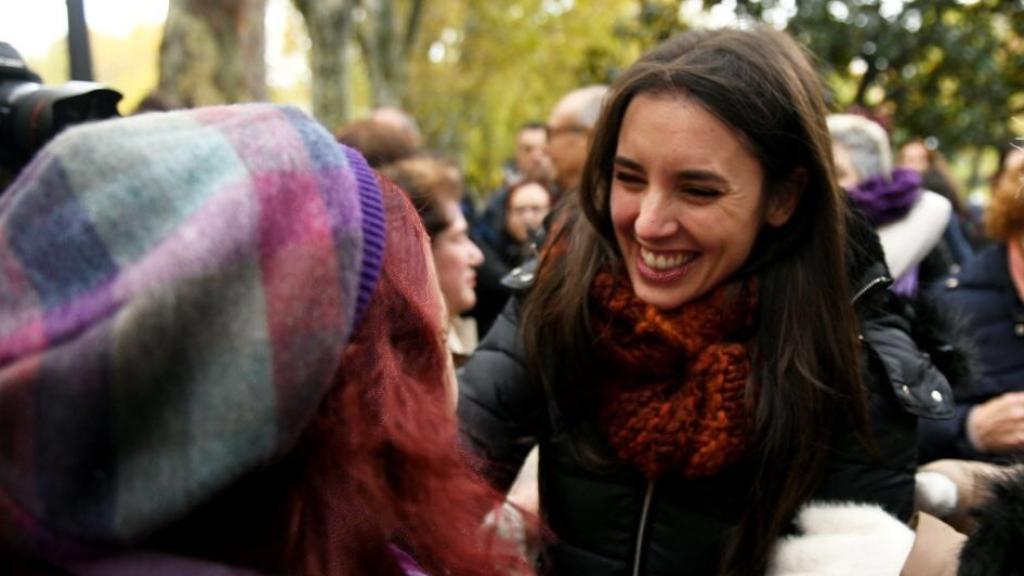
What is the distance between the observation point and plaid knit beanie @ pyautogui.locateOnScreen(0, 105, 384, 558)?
81cm

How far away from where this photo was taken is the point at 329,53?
10359 millimetres

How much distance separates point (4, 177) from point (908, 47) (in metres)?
4.70

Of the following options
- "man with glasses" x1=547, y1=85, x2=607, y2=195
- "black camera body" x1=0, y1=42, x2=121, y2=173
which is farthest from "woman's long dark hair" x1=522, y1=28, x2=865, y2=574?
"man with glasses" x1=547, y1=85, x2=607, y2=195

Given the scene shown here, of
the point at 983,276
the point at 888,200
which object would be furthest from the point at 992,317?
the point at 888,200

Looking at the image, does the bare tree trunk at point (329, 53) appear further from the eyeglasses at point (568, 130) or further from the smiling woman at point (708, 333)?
the smiling woman at point (708, 333)

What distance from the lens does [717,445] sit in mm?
1758

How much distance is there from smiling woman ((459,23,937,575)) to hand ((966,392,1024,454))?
0.76m

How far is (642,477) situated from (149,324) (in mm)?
1262

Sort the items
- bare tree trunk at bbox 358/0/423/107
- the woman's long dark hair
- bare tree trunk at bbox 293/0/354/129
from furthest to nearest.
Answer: bare tree trunk at bbox 358/0/423/107
bare tree trunk at bbox 293/0/354/129
the woman's long dark hair

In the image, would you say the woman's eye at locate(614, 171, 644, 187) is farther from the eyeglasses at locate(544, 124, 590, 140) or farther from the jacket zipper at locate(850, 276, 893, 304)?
the eyeglasses at locate(544, 124, 590, 140)

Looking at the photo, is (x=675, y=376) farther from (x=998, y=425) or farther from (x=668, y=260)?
(x=998, y=425)

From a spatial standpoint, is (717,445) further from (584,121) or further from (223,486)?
(584,121)

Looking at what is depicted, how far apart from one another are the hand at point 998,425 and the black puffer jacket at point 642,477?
2.47ft

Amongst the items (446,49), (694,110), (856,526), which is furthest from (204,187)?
(446,49)
